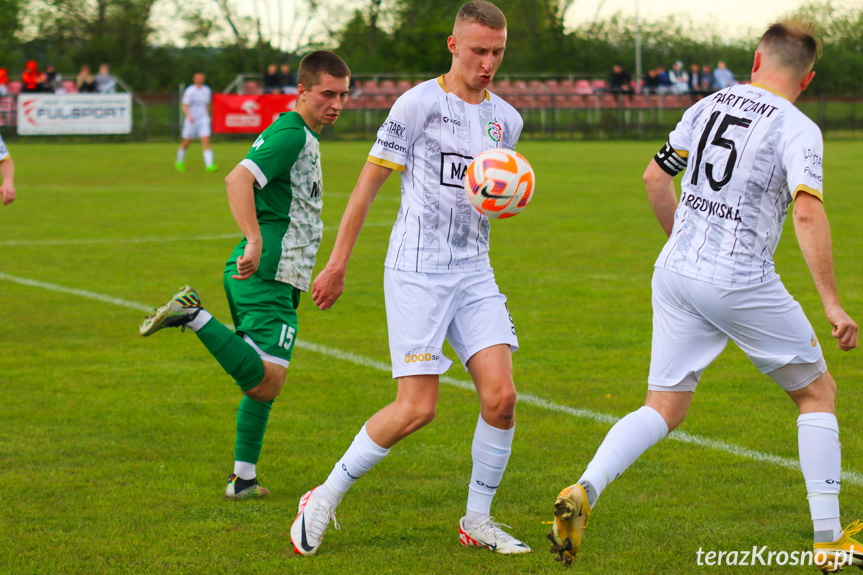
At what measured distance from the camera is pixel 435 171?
424 centimetres

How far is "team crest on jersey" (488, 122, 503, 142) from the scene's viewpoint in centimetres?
433

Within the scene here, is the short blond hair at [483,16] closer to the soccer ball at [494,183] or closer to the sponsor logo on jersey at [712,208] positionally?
the soccer ball at [494,183]

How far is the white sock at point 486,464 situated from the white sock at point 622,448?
Answer: 520 millimetres

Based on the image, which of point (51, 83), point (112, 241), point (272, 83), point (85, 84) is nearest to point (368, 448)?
point (112, 241)

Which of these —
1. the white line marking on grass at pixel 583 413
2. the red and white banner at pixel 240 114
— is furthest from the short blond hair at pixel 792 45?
the red and white banner at pixel 240 114

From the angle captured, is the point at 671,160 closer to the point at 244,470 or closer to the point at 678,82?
the point at 244,470

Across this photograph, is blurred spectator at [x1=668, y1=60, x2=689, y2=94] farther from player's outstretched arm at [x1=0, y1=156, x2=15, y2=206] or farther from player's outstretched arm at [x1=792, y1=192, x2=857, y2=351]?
player's outstretched arm at [x1=792, y1=192, x2=857, y2=351]

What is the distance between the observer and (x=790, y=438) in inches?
223

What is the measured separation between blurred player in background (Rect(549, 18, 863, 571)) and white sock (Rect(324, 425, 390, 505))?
3.02 feet

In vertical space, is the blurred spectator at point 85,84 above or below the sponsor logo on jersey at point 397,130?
above

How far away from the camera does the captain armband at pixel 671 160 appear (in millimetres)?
4082

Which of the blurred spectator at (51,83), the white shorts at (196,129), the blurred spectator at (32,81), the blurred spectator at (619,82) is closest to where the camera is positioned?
the white shorts at (196,129)

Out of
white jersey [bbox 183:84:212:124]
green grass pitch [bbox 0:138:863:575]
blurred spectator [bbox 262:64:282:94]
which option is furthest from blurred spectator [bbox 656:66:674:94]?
green grass pitch [bbox 0:138:863:575]

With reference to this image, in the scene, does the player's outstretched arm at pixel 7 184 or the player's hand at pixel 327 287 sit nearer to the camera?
the player's hand at pixel 327 287
